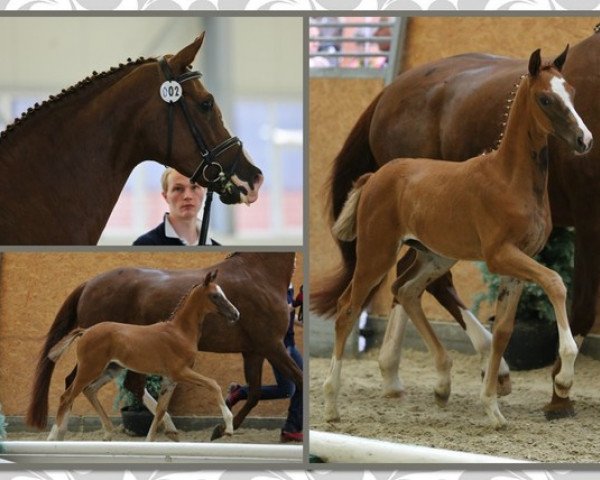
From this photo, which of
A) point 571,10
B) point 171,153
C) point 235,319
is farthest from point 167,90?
point 571,10

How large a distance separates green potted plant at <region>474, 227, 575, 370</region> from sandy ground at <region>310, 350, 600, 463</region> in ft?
0.55

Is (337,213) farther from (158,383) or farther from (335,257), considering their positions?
(158,383)

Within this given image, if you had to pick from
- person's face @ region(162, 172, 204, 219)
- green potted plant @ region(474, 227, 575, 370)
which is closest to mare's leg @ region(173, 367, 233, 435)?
person's face @ region(162, 172, 204, 219)

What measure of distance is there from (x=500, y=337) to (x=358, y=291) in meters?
0.56

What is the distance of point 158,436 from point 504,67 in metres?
1.92

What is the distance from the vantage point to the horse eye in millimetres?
3904

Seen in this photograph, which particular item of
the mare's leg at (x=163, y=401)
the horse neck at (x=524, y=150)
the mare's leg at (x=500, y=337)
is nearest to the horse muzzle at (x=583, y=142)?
the horse neck at (x=524, y=150)

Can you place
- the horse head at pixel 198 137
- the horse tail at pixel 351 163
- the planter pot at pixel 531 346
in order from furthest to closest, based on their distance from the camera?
1. the planter pot at pixel 531 346
2. the horse tail at pixel 351 163
3. the horse head at pixel 198 137

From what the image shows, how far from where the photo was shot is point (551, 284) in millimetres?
3725

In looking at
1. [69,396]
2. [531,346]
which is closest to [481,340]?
[531,346]

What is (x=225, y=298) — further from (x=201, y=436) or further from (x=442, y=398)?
(x=442, y=398)

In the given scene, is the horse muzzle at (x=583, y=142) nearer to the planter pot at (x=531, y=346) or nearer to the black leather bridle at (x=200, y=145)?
the black leather bridle at (x=200, y=145)

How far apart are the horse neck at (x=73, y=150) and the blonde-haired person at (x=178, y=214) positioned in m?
0.21

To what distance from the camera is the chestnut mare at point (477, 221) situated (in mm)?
3775
